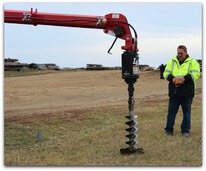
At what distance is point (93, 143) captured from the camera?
695 centimetres

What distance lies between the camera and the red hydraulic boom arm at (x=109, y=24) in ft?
20.2

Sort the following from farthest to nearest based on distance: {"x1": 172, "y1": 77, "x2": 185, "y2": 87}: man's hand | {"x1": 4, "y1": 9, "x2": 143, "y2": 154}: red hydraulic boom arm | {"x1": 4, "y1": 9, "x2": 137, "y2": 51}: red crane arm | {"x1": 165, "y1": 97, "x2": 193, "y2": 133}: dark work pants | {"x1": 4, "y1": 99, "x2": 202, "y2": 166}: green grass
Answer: {"x1": 165, "y1": 97, "x2": 193, "y2": 133}: dark work pants
{"x1": 172, "y1": 77, "x2": 185, "y2": 87}: man's hand
{"x1": 4, "y1": 9, "x2": 137, "y2": 51}: red crane arm
{"x1": 4, "y1": 9, "x2": 143, "y2": 154}: red hydraulic boom arm
{"x1": 4, "y1": 99, "x2": 202, "y2": 166}: green grass

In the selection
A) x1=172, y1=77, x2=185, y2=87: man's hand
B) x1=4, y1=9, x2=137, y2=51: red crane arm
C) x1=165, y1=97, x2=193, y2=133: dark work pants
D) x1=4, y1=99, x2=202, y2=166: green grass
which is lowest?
x1=4, y1=99, x2=202, y2=166: green grass

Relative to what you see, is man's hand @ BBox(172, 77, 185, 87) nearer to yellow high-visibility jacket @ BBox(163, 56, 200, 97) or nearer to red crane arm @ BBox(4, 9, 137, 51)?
yellow high-visibility jacket @ BBox(163, 56, 200, 97)

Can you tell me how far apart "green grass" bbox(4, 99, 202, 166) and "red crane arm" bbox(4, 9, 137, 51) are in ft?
5.81

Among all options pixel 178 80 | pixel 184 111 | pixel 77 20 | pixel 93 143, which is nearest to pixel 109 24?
pixel 77 20

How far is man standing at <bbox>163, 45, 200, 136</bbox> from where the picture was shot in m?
7.53

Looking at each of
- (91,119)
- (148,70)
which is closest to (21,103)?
(91,119)

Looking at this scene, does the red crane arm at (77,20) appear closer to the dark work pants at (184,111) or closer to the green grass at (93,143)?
the green grass at (93,143)

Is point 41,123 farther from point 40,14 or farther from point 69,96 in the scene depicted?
point 69,96

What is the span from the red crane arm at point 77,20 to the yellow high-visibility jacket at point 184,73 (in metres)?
1.77

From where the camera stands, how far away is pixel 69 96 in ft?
57.9

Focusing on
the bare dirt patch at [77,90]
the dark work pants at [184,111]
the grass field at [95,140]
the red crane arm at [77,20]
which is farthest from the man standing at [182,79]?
the bare dirt patch at [77,90]

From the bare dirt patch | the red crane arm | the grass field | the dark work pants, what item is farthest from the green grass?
the bare dirt patch
